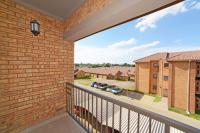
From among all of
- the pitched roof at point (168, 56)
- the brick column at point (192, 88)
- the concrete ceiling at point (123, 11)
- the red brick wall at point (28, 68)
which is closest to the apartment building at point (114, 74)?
the pitched roof at point (168, 56)

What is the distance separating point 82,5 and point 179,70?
1515cm

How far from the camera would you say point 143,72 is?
69.9 feet

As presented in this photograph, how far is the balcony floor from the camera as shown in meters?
2.40

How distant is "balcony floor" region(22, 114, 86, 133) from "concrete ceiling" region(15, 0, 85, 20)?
237 cm

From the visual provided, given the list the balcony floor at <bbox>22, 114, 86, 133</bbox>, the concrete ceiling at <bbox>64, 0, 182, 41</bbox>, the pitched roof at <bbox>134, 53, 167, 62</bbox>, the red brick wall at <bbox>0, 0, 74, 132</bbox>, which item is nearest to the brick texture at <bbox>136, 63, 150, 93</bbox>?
the pitched roof at <bbox>134, 53, 167, 62</bbox>

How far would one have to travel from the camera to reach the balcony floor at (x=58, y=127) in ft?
7.86

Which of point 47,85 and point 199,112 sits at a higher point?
point 47,85

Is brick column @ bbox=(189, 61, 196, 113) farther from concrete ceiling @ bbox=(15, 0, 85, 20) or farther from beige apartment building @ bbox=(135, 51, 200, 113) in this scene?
concrete ceiling @ bbox=(15, 0, 85, 20)

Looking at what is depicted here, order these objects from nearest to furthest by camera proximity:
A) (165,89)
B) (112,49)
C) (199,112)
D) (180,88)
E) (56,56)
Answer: (56,56) < (199,112) < (180,88) < (165,89) < (112,49)

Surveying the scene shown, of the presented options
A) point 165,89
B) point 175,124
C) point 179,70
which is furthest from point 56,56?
point 165,89

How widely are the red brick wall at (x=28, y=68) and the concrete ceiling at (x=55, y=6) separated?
0.39 feet

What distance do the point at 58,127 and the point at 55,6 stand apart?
2398mm

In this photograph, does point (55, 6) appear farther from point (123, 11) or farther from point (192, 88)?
point (192, 88)

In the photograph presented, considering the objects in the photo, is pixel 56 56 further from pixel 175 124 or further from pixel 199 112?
pixel 199 112
